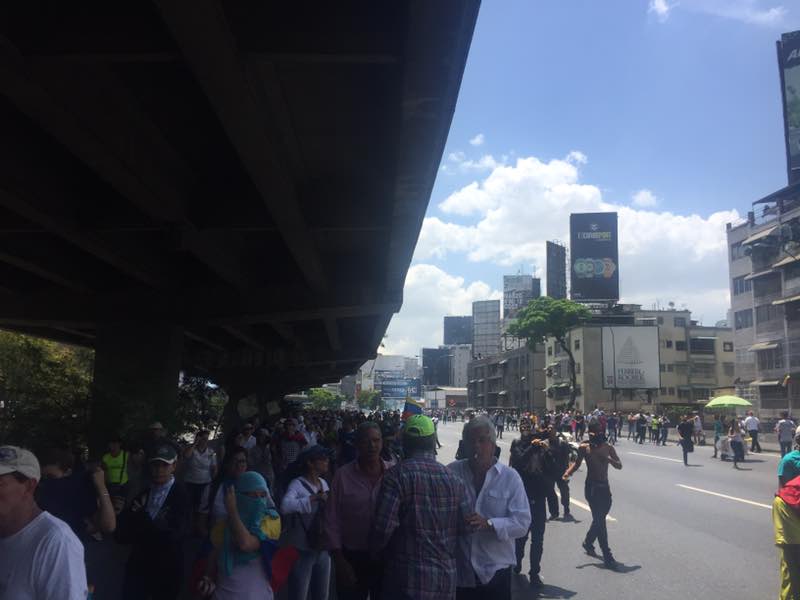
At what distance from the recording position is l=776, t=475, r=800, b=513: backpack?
607 centimetres

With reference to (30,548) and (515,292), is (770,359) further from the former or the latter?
(515,292)

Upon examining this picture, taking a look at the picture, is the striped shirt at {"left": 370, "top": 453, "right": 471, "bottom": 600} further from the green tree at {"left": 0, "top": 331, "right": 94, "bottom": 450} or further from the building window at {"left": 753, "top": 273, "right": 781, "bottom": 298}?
the building window at {"left": 753, "top": 273, "right": 781, "bottom": 298}

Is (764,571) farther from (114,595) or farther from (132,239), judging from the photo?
(132,239)

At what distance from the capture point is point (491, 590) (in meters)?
4.38

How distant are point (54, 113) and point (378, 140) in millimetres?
3945

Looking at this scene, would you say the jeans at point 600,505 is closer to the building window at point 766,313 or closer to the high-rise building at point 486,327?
the building window at point 766,313

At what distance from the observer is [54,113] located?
762 cm

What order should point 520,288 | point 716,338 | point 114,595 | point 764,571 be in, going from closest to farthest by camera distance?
point 114,595
point 764,571
point 716,338
point 520,288

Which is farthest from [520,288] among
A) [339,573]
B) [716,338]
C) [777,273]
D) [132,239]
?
[339,573]

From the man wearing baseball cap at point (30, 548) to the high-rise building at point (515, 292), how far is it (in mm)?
130672

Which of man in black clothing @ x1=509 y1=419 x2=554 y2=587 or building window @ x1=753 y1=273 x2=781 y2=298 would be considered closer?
man in black clothing @ x1=509 y1=419 x2=554 y2=587

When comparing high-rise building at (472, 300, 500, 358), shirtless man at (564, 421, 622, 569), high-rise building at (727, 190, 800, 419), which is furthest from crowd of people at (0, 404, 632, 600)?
high-rise building at (472, 300, 500, 358)

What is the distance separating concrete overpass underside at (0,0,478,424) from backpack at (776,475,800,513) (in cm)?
466

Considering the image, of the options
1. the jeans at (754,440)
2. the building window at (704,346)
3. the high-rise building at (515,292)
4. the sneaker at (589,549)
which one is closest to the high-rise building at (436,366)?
the high-rise building at (515,292)
